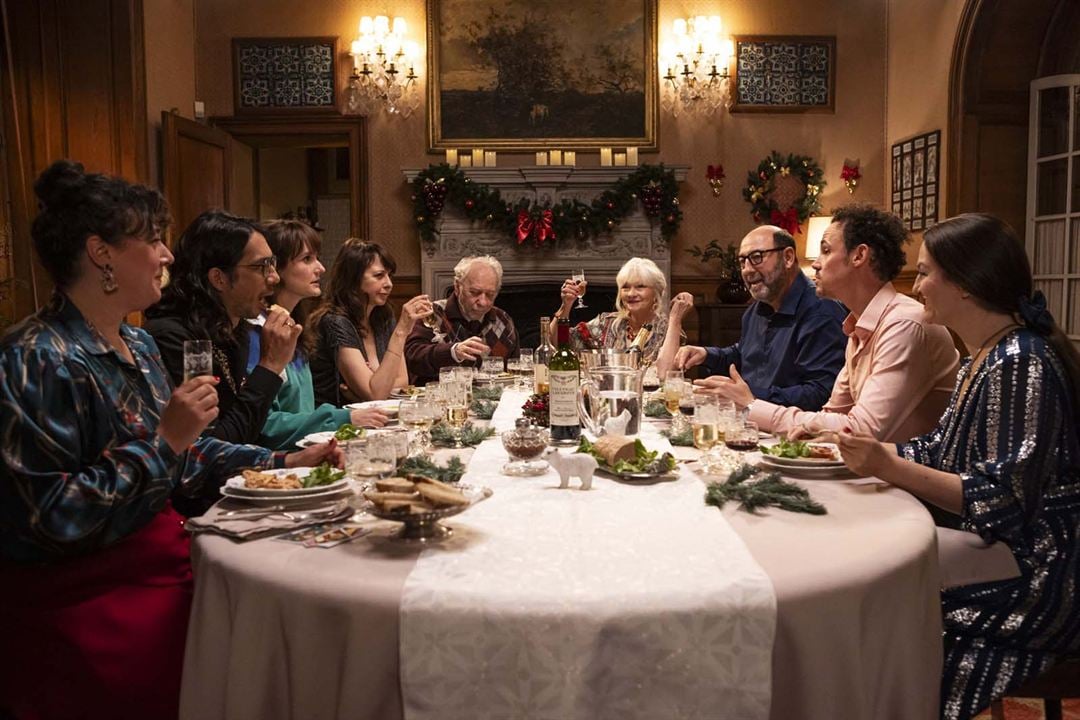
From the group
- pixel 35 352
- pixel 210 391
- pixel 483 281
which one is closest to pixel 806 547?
pixel 210 391

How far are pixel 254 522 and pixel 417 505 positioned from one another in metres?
0.33

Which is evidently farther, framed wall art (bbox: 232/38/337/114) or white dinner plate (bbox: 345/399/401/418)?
framed wall art (bbox: 232/38/337/114)

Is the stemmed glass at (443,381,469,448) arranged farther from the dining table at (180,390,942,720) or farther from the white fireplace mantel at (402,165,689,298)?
the white fireplace mantel at (402,165,689,298)

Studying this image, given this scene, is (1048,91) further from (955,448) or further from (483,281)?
(955,448)

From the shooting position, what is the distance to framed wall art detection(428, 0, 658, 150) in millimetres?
7559

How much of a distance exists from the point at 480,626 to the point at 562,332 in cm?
135

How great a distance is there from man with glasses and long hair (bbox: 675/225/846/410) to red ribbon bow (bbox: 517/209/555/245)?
12.0ft

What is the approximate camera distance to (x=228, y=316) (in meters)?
2.57

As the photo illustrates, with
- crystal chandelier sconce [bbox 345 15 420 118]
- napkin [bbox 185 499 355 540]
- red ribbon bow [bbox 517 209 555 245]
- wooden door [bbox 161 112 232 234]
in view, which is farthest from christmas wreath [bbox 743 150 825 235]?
napkin [bbox 185 499 355 540]

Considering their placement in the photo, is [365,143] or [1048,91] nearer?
[1048,91]

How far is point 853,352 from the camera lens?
9.23 feet

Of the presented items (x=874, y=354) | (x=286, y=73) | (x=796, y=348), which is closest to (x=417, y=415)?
(x=874, y=354)

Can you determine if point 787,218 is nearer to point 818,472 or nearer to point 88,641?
point 818,472

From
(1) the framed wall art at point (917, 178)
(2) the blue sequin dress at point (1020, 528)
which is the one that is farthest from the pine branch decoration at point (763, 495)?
(1) the framed wall art at point (917, 178)
